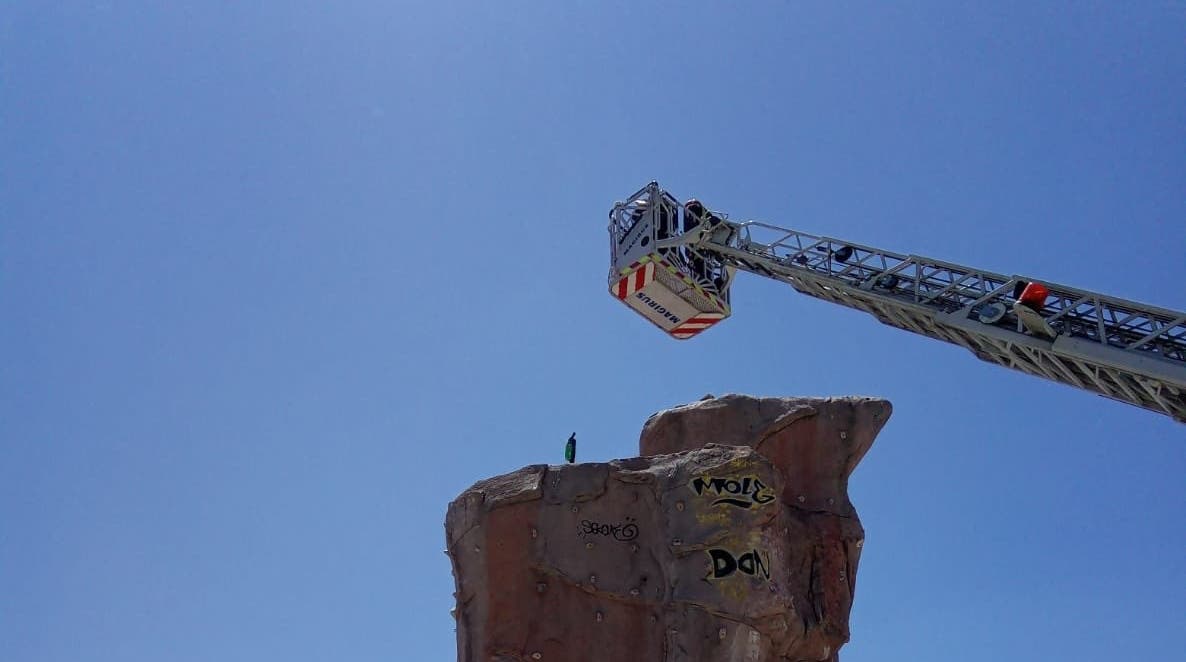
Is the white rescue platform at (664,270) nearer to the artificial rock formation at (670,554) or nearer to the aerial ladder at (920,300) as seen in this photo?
the aerial ladder at (920,300)

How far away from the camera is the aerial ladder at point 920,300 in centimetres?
2047

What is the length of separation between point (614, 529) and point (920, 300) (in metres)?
8.08

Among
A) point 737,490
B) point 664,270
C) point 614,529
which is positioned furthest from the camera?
point 664,270

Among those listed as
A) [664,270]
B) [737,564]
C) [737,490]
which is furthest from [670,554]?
[664,270]

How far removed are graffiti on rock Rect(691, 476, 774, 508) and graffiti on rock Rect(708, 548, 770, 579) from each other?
989 millimetres

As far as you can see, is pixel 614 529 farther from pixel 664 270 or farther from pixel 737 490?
pixel 664 270

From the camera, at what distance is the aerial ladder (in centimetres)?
2047

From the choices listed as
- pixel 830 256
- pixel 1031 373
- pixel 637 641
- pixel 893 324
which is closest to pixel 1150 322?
pixel 1031 373

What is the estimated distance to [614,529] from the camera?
24.4 m

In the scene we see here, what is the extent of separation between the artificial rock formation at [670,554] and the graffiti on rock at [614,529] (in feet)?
0.08

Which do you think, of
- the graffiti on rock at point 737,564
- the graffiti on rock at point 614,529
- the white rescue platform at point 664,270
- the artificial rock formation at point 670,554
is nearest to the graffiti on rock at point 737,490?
the artificial rock formation at point 670,554

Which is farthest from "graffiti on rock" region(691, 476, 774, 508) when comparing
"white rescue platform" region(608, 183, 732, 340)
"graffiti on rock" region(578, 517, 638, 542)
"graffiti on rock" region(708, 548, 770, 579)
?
"white rescue platform" region(608, 183, 732, 340)

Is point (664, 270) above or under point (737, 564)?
above

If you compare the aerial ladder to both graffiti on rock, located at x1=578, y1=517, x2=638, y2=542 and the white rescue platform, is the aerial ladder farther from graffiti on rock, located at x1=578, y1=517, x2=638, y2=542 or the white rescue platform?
graffiti on rock, located at x1=578, y1=517, x2=638, y2=542
